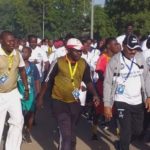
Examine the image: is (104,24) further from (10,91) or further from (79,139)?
(10,91)

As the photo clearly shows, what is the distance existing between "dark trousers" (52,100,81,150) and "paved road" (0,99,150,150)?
1354mm

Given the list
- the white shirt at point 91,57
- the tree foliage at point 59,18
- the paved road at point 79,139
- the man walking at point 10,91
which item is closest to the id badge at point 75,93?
the man walking at point 10,91

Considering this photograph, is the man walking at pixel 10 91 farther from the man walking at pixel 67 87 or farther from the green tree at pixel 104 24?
the green tree at pixel 104 24

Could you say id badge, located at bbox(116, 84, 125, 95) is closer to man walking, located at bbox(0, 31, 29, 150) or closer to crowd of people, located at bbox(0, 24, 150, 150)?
crowd of people, located at bbox(0, 24, 150, 150)

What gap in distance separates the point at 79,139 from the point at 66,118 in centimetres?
225

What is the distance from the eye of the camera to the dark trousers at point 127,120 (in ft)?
23.6

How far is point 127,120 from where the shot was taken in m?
7.21

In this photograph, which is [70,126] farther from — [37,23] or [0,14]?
[0,14]

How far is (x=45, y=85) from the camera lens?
756cm

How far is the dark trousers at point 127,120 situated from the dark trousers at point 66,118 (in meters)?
0.63

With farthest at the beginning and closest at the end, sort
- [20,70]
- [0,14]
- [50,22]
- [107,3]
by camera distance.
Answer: [0,14] → [50,22] → [107,3] → [20,70]

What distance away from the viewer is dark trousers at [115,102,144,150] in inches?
284

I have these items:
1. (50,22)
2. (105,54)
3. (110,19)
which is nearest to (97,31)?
(110,19)

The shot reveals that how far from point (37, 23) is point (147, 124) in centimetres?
5898
